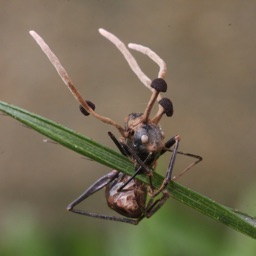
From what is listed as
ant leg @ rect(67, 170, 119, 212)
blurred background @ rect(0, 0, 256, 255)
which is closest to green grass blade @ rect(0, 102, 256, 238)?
ant leg @ rect(67, 170, 119, 212)

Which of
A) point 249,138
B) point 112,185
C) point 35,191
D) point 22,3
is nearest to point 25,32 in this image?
point 22,3

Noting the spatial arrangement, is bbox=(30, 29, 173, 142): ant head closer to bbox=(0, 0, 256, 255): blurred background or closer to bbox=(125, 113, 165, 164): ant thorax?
bbox=(125, 113, 165, 164): ant thorax

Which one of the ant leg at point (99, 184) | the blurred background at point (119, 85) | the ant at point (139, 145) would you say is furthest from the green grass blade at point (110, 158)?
the blurred background at point (119, 85)

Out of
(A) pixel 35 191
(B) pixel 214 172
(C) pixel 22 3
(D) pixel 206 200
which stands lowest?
(A) pixel 35 191

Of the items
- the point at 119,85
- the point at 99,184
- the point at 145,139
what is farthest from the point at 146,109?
the point at 119,85

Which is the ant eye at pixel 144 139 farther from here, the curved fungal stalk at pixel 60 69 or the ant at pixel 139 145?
the curved fungal stalk at pixel 60 69

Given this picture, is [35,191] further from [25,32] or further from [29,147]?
[25,32]
